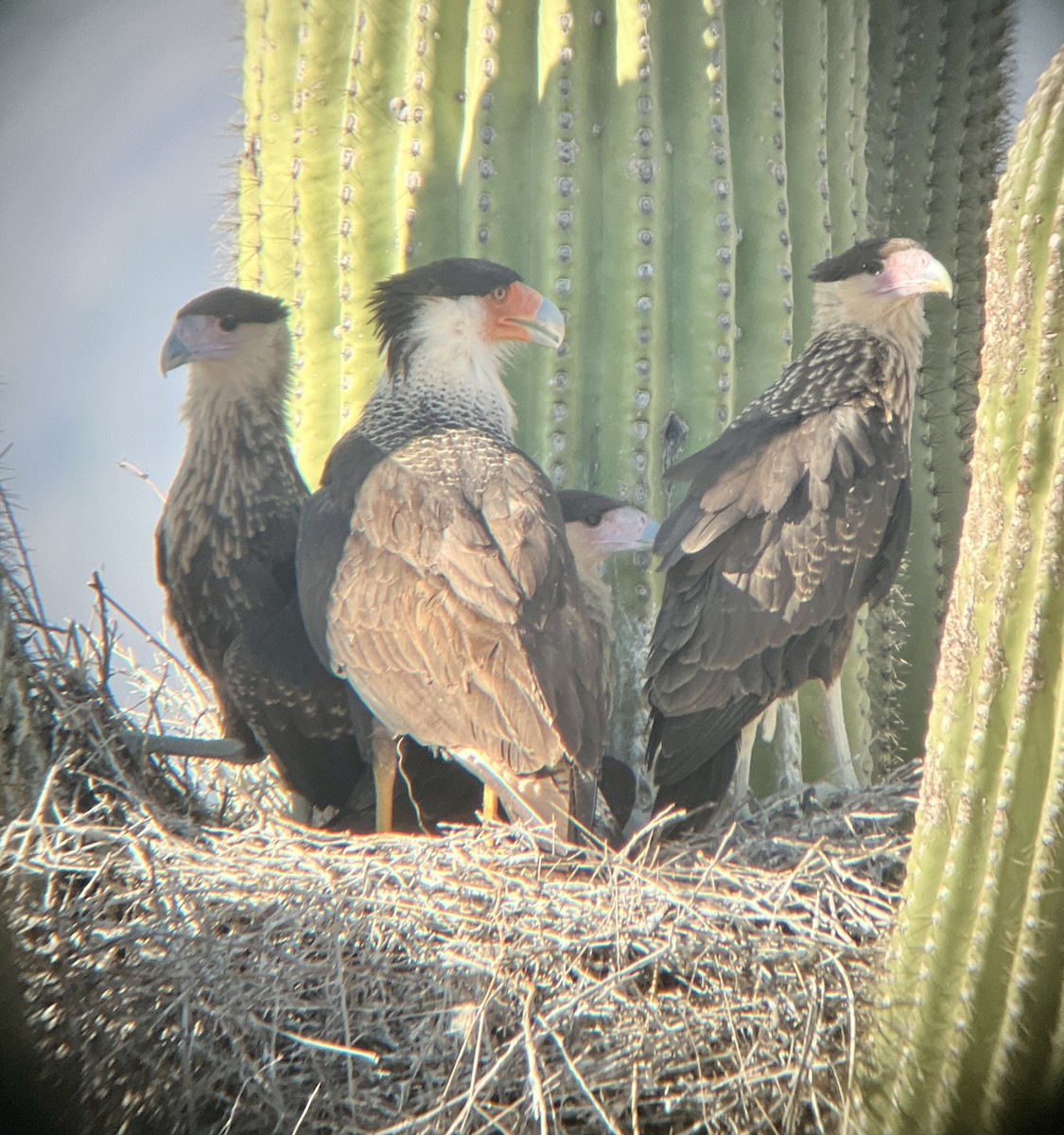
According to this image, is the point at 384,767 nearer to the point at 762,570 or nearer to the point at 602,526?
the point at 602,526

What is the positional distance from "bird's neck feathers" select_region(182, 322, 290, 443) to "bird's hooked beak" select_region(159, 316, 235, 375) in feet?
0.21

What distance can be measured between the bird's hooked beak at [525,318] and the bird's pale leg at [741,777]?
2.24ft

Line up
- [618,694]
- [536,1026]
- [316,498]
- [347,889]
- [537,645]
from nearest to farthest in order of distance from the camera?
1. [536,1026]
2. [347,889]
3. [537,645]
4. [316,498]
5. [618,694]

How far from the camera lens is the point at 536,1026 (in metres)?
1.38

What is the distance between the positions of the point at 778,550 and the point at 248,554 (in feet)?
2.68

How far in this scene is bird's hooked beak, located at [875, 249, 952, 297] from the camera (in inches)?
83.4

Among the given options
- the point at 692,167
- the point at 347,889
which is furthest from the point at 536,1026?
the point at 692,167

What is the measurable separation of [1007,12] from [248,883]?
2007 mm

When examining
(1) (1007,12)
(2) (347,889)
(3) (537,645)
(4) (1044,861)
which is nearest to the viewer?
(4) (1044,861)

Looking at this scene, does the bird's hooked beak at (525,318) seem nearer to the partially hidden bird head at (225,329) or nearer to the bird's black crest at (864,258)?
the partially hidden bird head at (225,329)

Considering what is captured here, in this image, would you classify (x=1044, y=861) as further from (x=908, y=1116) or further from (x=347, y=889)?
(x=347, y=889)

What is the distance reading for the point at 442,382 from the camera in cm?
216

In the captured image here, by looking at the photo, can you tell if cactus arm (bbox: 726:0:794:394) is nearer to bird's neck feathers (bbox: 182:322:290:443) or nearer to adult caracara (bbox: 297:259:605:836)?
adult caracara (bbox: 297:259:605:836)

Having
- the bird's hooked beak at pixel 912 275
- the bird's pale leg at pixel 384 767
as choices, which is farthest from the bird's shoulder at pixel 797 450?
the bird's pale leg at pixel 384 767
